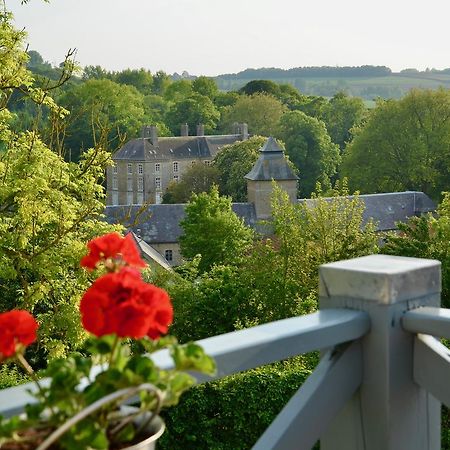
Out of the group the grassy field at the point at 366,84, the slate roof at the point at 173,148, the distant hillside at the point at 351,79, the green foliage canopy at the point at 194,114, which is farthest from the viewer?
the distant hillside at the point at 351,79

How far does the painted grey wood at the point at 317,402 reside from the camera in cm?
167

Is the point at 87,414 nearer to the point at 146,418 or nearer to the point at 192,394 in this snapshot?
the point at 146,418

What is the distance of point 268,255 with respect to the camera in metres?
26.9

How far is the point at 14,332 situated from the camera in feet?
3.77

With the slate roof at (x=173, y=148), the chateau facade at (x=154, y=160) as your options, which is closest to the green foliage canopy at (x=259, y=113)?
the chateau facade at (x=154, y=160)

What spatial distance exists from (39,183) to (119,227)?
1.63 meters

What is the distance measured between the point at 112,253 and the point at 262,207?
154 feet

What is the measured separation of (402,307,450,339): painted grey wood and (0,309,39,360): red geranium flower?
0.91 m

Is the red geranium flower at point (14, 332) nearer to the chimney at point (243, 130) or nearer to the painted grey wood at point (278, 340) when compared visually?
the painted grey wood at point (278, 340)

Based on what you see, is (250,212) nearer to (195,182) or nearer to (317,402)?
(195,182)

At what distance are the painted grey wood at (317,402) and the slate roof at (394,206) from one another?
4619cm

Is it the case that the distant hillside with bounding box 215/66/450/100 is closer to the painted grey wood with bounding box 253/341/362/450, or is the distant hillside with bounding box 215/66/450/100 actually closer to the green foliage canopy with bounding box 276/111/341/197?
the green foliage canopy with bounding box 276/111/341/197

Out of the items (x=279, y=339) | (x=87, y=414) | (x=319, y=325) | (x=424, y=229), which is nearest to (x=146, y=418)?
(x=87, y=414)

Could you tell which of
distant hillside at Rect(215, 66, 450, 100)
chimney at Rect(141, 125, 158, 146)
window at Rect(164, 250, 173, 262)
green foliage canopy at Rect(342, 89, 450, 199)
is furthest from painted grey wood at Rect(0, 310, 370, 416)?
distant hillside at Rect(215, 66, 450, 100)
